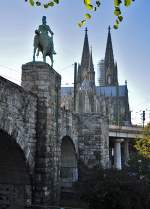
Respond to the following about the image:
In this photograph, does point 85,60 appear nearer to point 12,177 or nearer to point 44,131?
point 44,131

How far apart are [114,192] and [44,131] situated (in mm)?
4334

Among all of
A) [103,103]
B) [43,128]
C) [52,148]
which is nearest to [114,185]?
[52,148]

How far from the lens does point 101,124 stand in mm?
19797

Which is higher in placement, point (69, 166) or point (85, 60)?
point (85, 60)

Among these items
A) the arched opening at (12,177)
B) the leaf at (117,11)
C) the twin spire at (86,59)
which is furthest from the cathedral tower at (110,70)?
the leaf at (117,11)

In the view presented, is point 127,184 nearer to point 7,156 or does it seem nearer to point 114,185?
point 114,185

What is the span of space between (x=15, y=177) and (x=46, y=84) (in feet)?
11.8

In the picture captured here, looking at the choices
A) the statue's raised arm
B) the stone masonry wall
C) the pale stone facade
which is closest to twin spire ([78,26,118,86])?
the pale stone facade

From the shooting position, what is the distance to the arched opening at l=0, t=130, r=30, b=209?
10836mm

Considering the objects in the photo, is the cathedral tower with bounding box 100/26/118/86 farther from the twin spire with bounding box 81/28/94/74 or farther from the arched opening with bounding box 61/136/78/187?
the arched opening with bounding box 61/136/78/187

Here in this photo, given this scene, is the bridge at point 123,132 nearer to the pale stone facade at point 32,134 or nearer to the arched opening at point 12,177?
the pale stone facade at point 32,134

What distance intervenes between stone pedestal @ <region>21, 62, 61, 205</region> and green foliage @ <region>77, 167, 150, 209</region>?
2.11 metres

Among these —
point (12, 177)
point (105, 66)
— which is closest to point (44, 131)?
point (12, 177)

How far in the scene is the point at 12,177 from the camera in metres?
11.5
